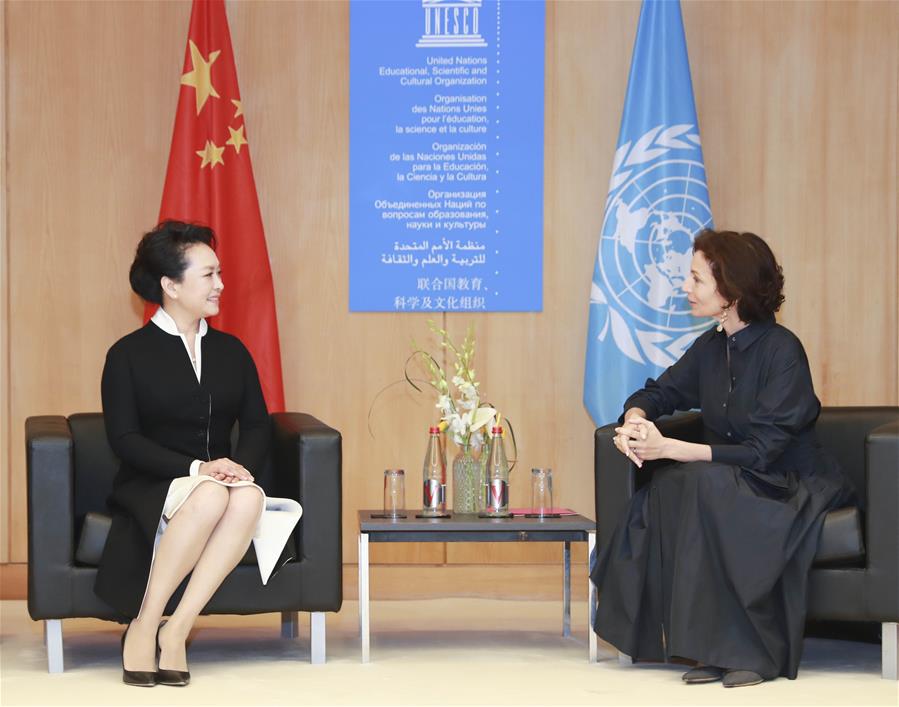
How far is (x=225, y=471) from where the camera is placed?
3432 millimetres

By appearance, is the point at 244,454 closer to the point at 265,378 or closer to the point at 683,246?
the point at 265,378

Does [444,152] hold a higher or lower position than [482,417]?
higher

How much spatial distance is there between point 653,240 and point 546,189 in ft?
1.68

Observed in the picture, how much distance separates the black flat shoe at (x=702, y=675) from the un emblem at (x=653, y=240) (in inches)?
62.6

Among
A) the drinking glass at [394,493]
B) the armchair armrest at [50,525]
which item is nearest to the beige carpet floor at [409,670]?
the armchair armrest at [50,525]

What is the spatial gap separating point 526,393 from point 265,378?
3.53 feet

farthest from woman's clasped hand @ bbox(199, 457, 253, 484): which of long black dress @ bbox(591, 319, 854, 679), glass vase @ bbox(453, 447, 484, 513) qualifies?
long black dress @ bbox(591, 319, 854, 679)

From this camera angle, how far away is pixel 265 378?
4.66m

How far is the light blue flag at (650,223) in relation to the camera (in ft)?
15.5

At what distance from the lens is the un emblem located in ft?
15.4

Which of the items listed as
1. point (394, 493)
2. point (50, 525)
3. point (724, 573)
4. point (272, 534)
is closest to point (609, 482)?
point (724, 573)

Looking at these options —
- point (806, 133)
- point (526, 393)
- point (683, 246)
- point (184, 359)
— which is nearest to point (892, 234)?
point (806, 133)

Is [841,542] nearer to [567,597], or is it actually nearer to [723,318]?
[723,318]

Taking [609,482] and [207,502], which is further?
[609,482]
